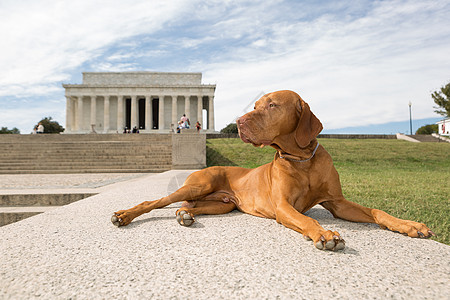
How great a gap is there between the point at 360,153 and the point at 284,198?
17.2 meters

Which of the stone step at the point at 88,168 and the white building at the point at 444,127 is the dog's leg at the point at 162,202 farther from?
the white building at the point at 444,127

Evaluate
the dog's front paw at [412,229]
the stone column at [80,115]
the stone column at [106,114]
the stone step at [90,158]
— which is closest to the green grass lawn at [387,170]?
the dog's front paw at [412,229]

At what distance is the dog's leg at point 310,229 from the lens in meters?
2.03

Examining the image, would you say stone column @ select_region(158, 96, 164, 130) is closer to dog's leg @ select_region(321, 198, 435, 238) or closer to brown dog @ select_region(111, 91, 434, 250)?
brown dog @ select_region(111, 91, 434, 250)

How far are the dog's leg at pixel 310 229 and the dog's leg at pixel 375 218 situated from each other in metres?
0.63

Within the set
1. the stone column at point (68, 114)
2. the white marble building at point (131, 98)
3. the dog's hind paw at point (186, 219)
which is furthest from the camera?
the stone column at point (68, 114)

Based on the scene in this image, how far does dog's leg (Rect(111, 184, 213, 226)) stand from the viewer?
2912 millimetres

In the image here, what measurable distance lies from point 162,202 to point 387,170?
1320 cm

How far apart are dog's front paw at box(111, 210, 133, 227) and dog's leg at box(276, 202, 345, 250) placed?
1514 mm

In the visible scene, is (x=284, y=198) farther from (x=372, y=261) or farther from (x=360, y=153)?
(x=360, y=153)

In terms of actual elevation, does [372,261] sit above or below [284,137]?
below

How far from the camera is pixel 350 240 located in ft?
7.86

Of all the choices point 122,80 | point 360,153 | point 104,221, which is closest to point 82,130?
point 122,80

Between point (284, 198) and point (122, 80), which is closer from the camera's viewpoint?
point (284, 198)
